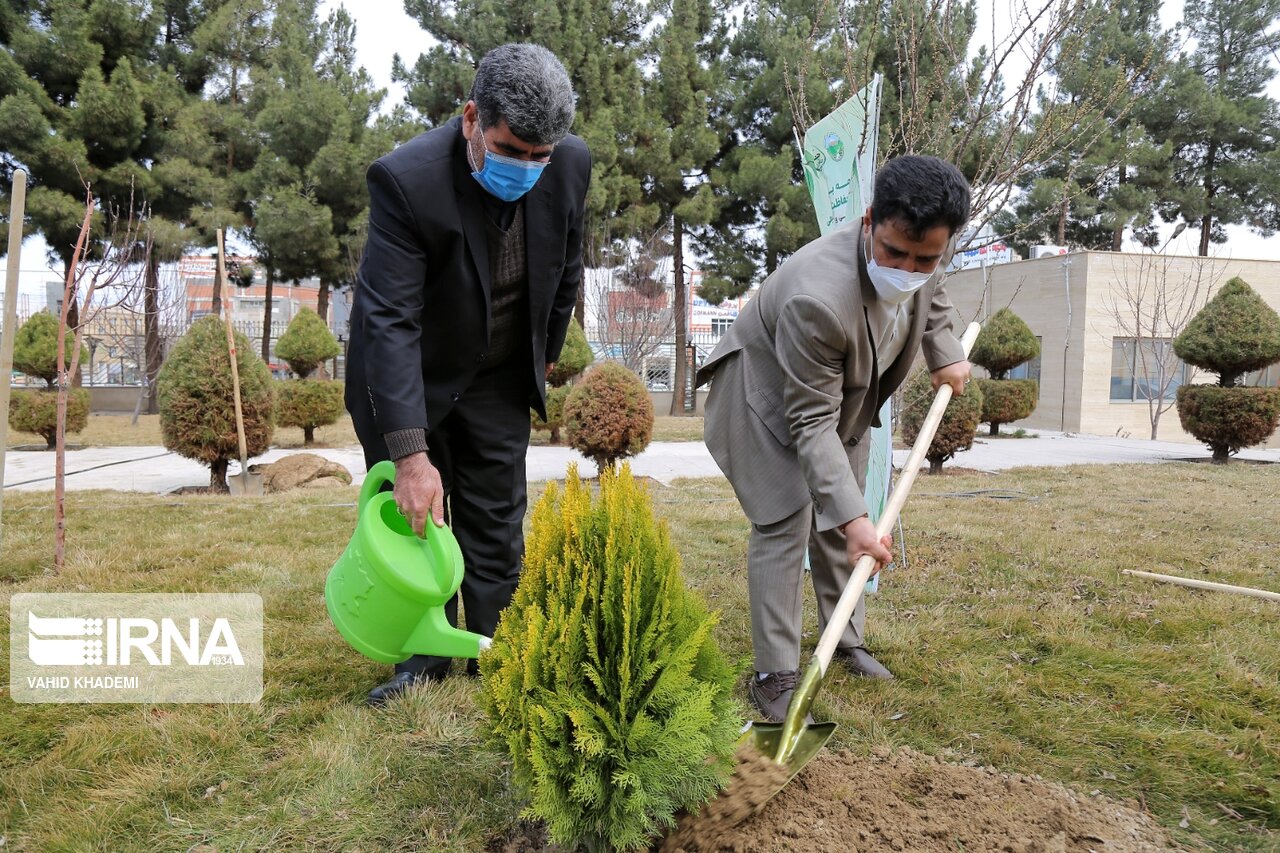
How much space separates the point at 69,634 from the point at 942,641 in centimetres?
347

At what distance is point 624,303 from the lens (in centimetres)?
1886

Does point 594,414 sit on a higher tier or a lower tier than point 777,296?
lower

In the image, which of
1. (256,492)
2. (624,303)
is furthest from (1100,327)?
(256,492)

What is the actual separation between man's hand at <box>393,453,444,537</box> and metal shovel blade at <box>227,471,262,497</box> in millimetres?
6405

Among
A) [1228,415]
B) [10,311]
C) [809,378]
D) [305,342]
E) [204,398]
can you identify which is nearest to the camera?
[809,378]

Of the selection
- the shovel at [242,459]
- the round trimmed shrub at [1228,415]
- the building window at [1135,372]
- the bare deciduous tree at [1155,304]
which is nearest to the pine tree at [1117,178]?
the bare deciduous tree at [1155,304]

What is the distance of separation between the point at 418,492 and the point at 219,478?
6969 mm

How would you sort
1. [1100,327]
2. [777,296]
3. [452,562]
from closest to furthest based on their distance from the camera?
[452,562], [777,296], [1100,327]

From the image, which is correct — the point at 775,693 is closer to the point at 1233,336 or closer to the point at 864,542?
the point at 864,542

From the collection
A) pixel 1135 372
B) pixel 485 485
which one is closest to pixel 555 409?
pixel 485 485

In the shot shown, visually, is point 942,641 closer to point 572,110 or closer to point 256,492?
point 572,110

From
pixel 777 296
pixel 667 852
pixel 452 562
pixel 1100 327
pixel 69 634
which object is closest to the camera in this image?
pixel 667 852

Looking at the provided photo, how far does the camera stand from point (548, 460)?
1091 cm

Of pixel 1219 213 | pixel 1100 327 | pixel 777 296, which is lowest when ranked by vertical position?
pixel 777 296
